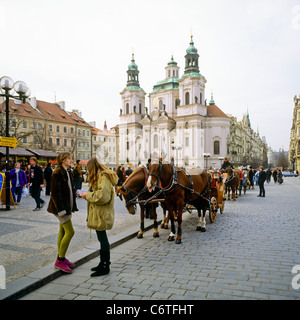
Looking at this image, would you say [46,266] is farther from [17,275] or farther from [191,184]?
[191,184]

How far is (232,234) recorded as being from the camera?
7.06 meters

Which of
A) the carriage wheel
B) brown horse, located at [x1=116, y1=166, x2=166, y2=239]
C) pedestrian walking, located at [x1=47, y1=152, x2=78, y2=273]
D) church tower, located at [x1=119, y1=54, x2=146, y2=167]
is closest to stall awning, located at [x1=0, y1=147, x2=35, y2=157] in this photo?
the carriage wheel

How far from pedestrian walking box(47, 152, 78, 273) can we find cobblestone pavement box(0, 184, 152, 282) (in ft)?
1.57

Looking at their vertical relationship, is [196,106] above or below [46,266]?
above

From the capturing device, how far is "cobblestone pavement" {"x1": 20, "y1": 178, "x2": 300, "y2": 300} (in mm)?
3775

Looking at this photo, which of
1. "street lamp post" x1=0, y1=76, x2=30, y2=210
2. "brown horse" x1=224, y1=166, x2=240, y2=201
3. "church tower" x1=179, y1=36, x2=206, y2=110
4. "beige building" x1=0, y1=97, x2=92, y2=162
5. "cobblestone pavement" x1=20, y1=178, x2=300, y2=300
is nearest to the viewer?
"cobblestone pavement" x1=20, y1=178, x2=300, y2=300

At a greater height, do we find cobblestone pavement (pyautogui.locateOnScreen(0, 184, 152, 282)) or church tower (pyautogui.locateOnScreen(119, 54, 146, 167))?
church tower (pyautogui.locateOnScreen(119, 54, 146, 167))

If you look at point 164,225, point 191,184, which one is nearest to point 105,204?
point 191,184

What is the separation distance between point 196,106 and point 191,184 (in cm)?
5910

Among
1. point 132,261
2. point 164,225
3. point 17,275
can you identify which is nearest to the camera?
point 17,275

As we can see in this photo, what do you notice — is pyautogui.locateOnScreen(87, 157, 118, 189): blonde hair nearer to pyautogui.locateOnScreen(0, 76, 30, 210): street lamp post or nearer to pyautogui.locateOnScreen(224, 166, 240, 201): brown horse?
pyautogui.locateOnScreen(0, 76, 30, 210): street lamp post

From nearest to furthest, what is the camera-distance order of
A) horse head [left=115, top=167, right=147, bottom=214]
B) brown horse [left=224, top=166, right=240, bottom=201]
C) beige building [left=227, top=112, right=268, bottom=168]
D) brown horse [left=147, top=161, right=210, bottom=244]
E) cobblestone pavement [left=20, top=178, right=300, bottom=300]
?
1. cobblestone pavement [left=20, top=178, right=300, bottom=300]
2. horse head [left=115, top=167, right=147, bottom=214]
3. brown horse [left=147, top=161, right=210, bottom=244]
4. brown horse [left=224, top=166, right=240, bottom=201]
5. beige building [left=227, top=112, right=268, bottom=168]

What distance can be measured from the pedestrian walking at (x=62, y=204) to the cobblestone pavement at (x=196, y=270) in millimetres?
271
